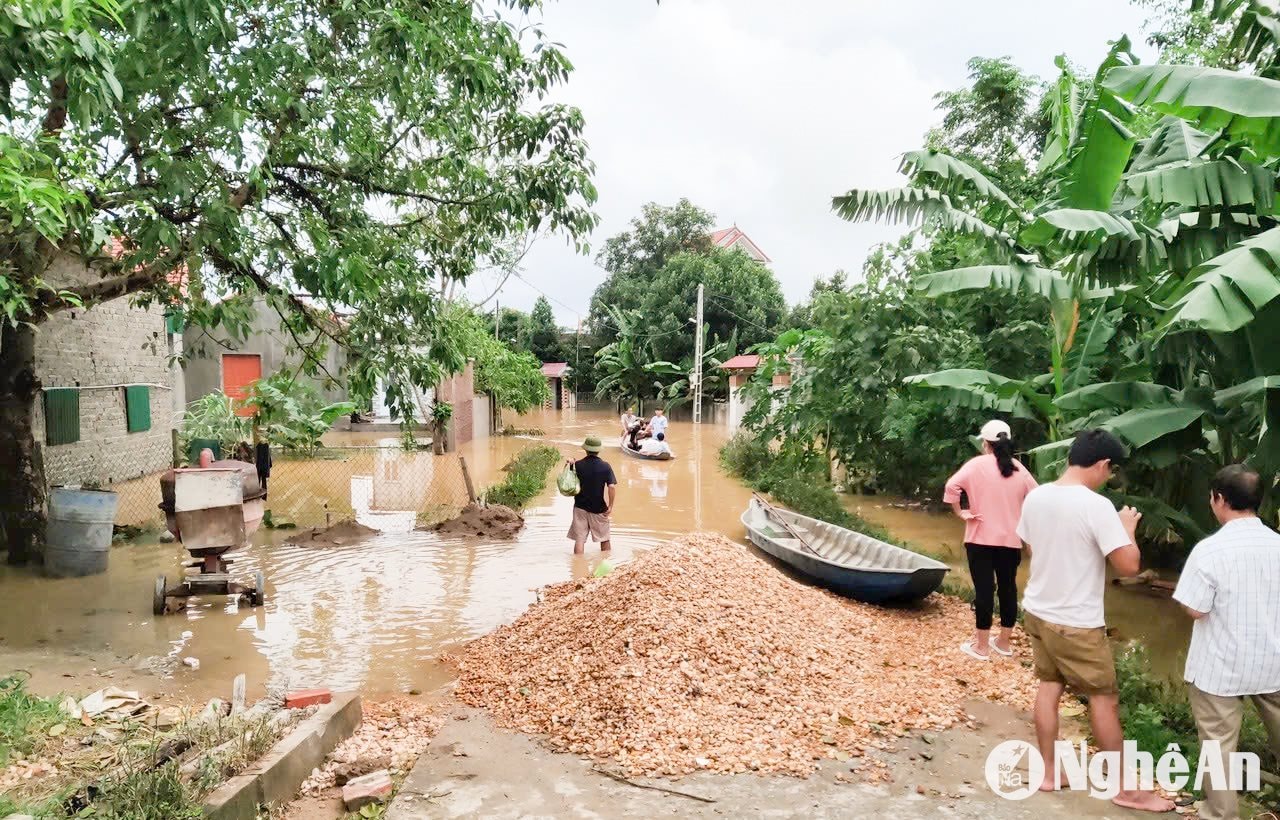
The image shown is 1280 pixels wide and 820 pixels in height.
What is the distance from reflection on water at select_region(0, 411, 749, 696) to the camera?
22.7ft

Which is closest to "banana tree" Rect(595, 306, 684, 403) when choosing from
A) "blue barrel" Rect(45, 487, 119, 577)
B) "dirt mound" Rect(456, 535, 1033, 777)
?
"blue barrel" Rect(45, 487, 119, 577)

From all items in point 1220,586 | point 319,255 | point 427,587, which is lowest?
point 427,587

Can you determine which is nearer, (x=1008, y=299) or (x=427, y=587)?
(x=427, y=587)

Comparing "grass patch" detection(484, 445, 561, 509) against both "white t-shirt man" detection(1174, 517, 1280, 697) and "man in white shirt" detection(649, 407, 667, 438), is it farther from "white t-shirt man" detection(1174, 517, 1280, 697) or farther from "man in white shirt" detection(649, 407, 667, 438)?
"white t-shirt man" detection(1174, 517, 1280, 697)

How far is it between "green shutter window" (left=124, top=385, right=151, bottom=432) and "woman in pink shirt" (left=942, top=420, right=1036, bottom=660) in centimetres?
1502

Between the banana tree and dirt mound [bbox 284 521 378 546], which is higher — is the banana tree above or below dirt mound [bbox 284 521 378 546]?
above

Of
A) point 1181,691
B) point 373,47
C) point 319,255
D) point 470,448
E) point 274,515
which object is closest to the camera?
point 1181,691

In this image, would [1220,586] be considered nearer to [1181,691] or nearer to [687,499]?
[1181,691]

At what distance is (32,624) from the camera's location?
25.2ft

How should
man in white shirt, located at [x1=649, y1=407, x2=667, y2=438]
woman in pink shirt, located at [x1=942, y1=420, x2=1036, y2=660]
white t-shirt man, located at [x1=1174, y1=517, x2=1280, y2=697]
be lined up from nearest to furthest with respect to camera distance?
1. white t-shirt man, located at [x1=1174, y1=517, x2=1280, y2=697]
2. woman in pink shirt, located at [x1=942, y1=420, x2=1036, y2=660]
3. man in white shirt, located at [x1=649, y1=407, x2=667, y2=438]

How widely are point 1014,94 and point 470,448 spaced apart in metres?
16.9

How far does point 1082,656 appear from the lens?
3707 millimetres

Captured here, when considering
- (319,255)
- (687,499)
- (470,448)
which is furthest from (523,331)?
(319,255)

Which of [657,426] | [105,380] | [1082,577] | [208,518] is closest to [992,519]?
[1082,577]
